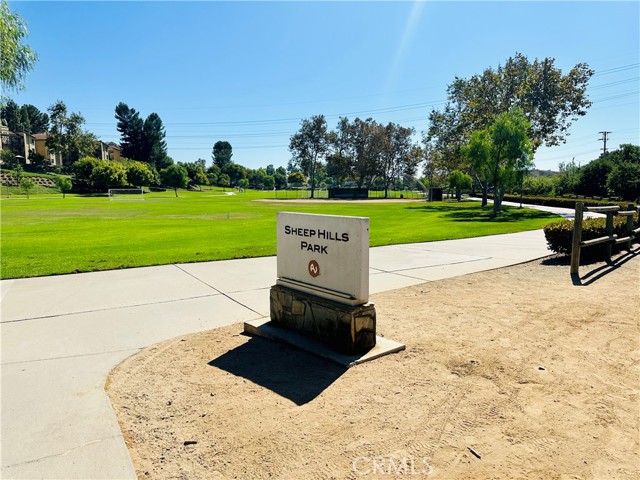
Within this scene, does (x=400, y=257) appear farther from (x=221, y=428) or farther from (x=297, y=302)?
(x=221, y=428)

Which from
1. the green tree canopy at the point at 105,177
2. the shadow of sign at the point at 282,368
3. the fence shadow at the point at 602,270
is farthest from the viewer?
the green tree canopy at the point at 105,177

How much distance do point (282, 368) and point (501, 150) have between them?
97.6 feet

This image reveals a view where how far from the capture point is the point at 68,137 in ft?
321

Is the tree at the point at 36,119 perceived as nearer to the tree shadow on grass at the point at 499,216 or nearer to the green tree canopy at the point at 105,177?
the green tree canopy at the point at 105,177

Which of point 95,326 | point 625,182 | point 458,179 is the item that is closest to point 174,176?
point 458,179

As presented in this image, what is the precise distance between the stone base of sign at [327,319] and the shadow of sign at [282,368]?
0.29 meters

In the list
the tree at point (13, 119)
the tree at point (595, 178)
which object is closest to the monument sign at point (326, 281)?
the tree at point (595, 178)

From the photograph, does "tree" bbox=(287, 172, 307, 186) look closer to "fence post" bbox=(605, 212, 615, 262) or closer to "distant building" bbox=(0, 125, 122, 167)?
"distant building" bbox=(0, 125, 122, 167)

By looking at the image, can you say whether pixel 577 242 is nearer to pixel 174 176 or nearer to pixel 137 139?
pixel 174 176

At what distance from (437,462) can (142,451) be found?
6.23 ft

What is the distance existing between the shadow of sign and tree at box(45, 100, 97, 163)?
108753 millimetres

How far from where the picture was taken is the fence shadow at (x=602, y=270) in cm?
796

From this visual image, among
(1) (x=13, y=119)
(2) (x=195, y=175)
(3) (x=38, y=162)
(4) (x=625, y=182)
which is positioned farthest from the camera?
(1) (x=13, y=119)

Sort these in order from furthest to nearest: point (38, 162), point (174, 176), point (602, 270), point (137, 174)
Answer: point (38, 162) → point (174, 176) → point (137, 174) → point (602, 270)
